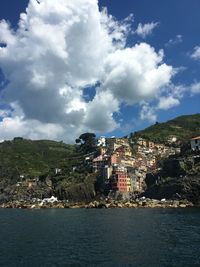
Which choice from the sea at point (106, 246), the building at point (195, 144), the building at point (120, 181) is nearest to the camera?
the sea at point (106, 246)

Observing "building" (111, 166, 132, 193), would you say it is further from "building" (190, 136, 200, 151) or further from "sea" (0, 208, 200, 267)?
"sea" (0, 208, 200, 267)

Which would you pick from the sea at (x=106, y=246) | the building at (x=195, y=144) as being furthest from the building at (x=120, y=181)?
the sea at (x=106, y=246)

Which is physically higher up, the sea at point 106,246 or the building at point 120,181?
the building at point 120,181

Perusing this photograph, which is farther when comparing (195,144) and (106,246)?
(195,144)

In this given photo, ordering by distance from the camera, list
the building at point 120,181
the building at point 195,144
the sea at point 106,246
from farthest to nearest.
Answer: the building at point 195,144, the building at point 120,181, the sea at point 106,246

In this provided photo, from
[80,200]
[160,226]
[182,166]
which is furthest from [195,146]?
[160,226]

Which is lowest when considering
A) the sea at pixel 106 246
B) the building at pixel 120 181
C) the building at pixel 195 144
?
the sea at pixel 106 246

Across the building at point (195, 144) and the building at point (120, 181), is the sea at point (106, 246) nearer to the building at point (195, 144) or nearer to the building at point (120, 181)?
the building at point (120, 181)

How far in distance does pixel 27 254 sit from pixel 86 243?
1109 centimetres

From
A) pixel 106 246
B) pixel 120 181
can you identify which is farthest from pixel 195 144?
pixel 106 246

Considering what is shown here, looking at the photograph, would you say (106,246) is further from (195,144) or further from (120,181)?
(195,144)

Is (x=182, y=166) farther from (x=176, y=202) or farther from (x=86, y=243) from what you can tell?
(x=86, y=243)

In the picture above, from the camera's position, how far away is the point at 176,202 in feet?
471

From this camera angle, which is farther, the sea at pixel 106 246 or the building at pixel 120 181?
the building at pixel 120 181
